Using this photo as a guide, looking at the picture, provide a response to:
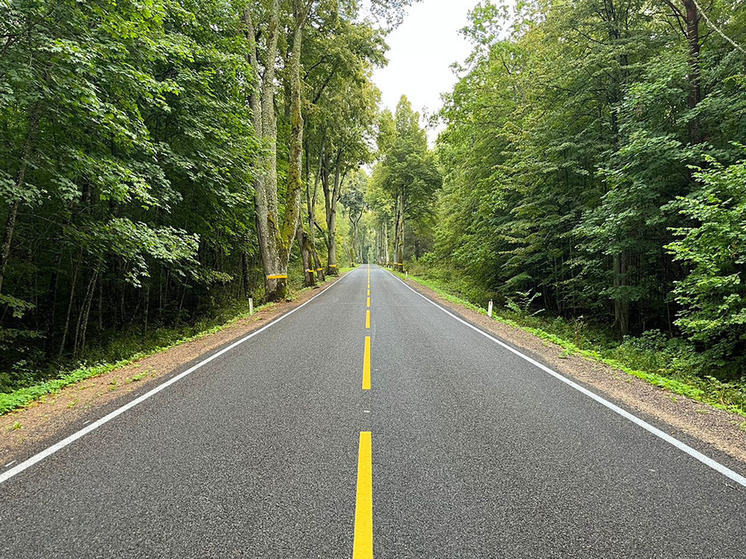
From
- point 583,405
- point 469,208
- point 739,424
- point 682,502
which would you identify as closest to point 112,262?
point 583,405

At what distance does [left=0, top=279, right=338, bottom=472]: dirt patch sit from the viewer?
3345 mm

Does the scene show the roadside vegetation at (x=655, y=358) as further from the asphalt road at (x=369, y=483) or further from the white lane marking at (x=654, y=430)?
the asphalt road at (x=369, y=483)

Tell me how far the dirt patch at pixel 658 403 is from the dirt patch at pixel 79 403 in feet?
21.2

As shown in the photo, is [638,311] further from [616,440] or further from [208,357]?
[208,357]

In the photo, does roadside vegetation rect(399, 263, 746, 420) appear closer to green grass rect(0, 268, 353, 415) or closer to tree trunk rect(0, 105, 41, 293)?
green grass rect(0, 268, 353, 415)

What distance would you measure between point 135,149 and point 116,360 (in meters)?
4.80

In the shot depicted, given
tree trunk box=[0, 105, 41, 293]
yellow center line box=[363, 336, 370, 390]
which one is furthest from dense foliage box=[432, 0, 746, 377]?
tree trunk box=[0, 105, 41, 293]

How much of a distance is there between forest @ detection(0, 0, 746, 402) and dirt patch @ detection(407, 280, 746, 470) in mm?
2055

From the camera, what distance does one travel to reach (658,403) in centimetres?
Answer: 445

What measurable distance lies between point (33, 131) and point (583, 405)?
9.33 m

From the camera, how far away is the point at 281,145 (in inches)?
712

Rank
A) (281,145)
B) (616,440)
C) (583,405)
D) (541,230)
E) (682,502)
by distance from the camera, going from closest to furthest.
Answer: (682,502)
(616,440)
(583,405)
(541,230)
(281,145)

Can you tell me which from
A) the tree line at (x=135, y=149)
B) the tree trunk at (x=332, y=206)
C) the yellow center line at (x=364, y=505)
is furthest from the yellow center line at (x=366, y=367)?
the tree trunk at (x=332, y=206)

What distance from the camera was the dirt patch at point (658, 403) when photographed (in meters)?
3.52
